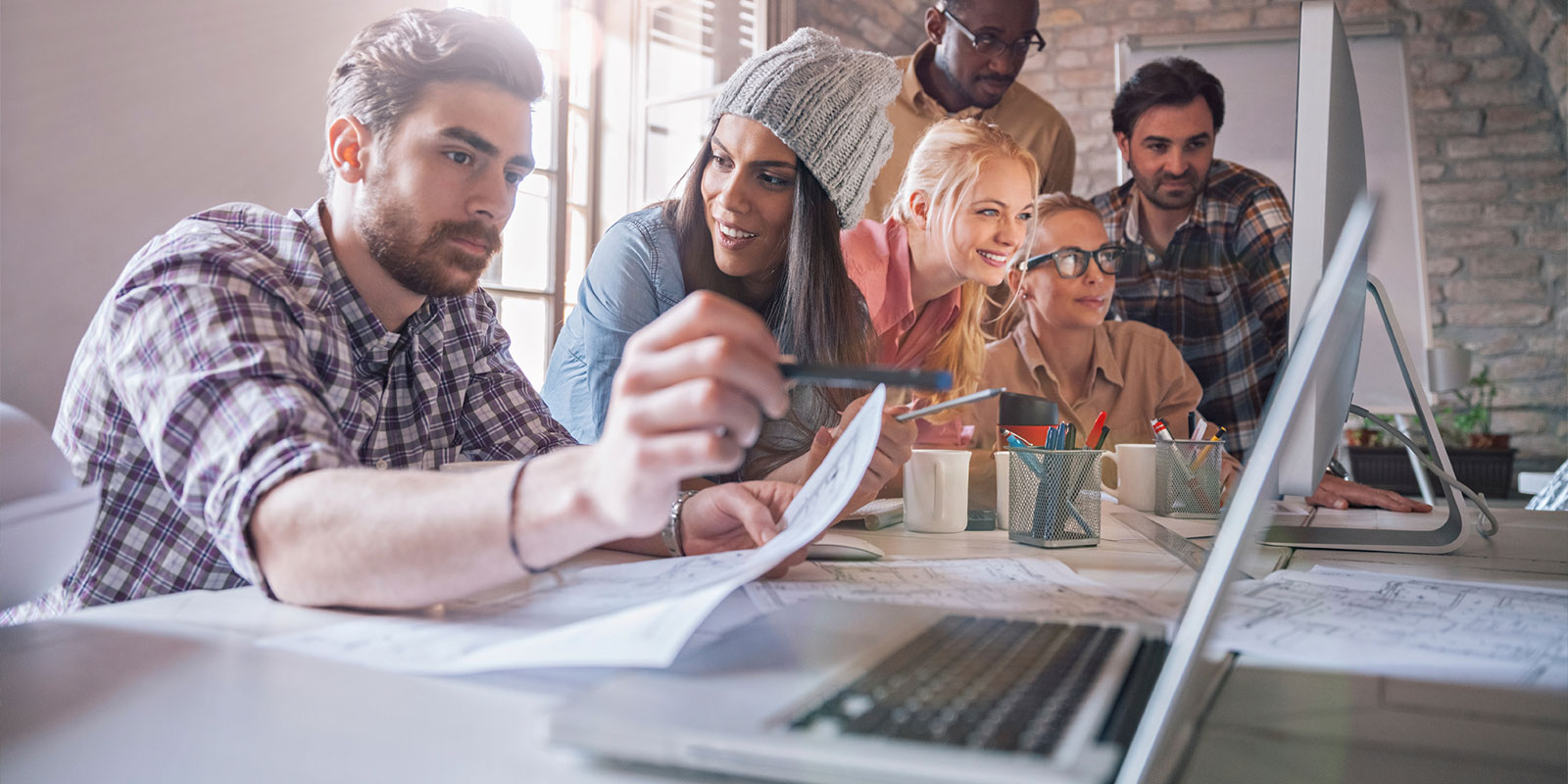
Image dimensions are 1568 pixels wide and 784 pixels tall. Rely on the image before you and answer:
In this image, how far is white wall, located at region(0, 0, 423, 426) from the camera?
1479 millimetres

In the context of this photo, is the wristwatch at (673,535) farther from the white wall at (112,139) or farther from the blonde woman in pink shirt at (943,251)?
the white wall at (112,139)

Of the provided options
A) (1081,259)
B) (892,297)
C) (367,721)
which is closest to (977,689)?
(367,721)

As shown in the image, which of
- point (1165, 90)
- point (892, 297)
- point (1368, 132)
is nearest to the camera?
point (892, 297)

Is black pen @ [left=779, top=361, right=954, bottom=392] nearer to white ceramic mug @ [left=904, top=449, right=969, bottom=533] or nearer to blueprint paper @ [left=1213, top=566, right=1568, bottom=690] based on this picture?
blueprint paper @ [left=1213, top=566, right=1568, bottom=690]

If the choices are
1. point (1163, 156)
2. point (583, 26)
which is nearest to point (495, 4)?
point (583, 26)

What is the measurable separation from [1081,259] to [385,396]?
1840mm

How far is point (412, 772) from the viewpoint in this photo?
35 cm

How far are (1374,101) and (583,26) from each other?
259cm

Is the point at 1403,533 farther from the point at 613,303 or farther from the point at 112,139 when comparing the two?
the point at 112,139

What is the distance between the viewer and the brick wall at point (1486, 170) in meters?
3.81

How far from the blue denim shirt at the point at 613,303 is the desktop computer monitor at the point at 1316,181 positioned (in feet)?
3.53

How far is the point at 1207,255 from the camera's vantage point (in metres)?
2.44

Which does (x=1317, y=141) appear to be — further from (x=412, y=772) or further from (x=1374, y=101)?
(x=1374, y=101)

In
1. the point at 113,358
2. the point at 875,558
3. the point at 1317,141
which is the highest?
the point at 1317,141
